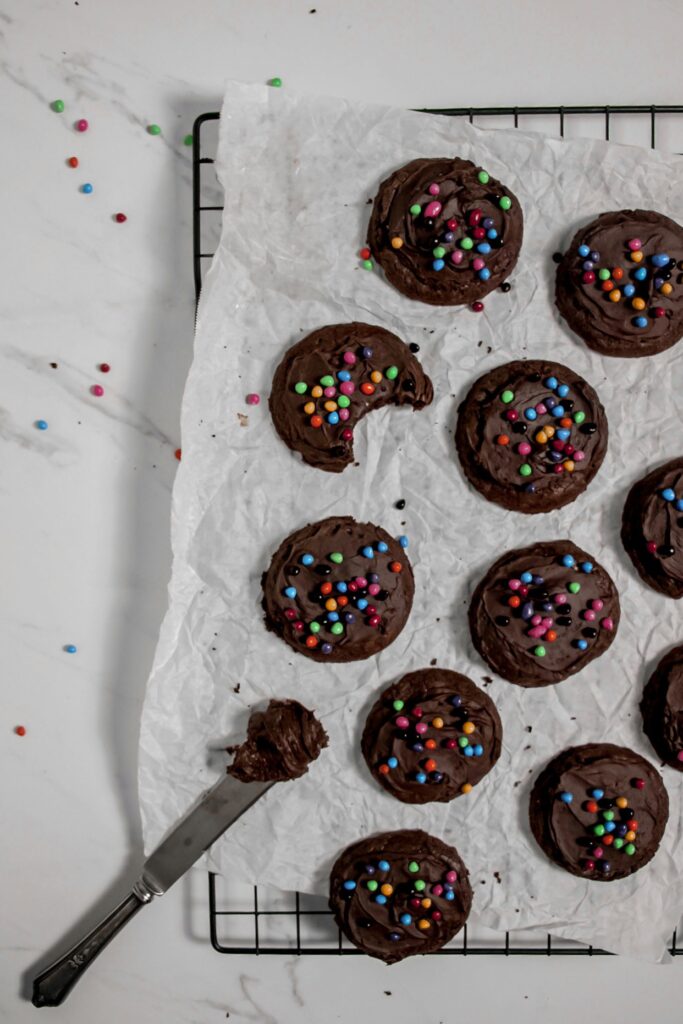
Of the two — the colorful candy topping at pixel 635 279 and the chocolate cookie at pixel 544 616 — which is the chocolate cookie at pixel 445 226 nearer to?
the colorful candy topping at pixel 635 279

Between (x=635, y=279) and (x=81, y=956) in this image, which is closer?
(x=635, y=279)

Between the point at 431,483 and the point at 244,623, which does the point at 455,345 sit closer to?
the point at 431,483

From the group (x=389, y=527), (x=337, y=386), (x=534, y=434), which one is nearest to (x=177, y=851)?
(x=389, y=527)

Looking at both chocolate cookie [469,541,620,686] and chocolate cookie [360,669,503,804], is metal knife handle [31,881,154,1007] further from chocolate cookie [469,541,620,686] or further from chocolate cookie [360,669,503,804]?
chocolate cookie [469,541,620,686]

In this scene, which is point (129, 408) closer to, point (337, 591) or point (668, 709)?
point (337, 591)

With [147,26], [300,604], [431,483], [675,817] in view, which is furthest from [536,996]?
[147,26]

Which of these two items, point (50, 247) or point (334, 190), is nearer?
point (334, 190)

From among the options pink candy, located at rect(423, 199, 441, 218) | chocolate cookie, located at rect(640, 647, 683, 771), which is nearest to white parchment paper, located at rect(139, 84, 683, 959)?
chocolate cookie, located at rect(640, 647, 683, 771)
